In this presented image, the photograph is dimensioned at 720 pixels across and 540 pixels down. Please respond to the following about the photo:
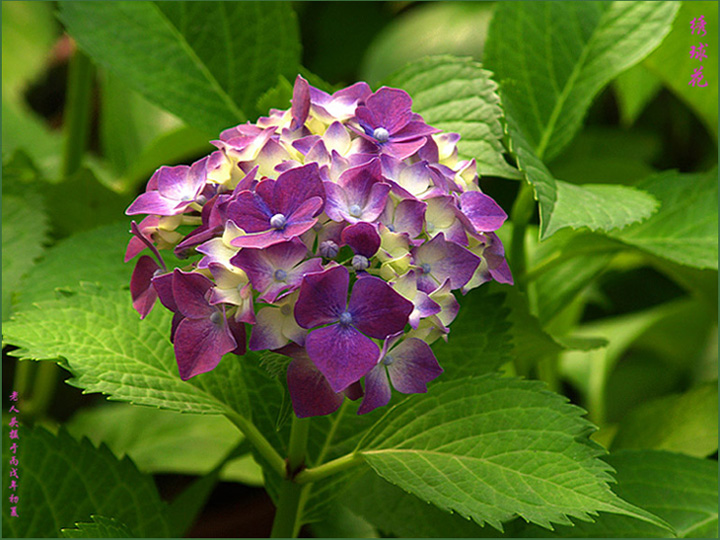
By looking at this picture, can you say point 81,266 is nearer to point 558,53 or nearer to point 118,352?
point 118,352

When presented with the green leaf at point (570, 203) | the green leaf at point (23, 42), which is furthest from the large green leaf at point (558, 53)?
the green leaf at point (23, 42)

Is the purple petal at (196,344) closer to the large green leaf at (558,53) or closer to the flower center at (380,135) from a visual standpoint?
the flower center at (380,135)

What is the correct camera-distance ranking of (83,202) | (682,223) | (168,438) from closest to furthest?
(682,223) < (83,202) < (168,438)

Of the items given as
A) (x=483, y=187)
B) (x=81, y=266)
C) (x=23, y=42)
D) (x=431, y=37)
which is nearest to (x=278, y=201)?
(x=81, y=266)

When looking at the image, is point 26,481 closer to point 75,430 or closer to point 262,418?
point 262,418

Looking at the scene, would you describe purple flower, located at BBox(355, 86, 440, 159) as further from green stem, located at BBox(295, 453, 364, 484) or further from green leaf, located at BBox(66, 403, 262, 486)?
green leaf, located at BBox(66, 403, 262, 486)

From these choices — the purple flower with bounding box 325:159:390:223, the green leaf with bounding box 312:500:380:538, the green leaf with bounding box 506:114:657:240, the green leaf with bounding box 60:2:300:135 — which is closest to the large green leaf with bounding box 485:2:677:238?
the green leaf with bounding box 506:114:657:240
